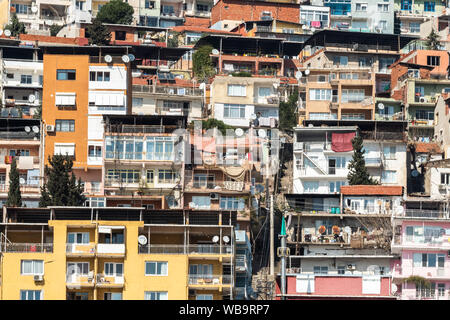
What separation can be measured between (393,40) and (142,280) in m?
59.5

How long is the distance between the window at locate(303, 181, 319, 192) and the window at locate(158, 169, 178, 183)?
11.5 m

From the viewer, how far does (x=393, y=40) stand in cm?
10306

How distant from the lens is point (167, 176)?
68.2 m

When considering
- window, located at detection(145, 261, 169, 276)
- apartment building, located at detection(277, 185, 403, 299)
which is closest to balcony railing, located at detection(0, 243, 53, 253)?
window, located at detection(145, 261, 169, 276)

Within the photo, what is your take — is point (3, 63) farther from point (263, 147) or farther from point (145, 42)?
point (263, 147)

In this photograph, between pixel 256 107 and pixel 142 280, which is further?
pixel 256 107

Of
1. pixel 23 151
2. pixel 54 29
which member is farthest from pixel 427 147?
pixel 54 29

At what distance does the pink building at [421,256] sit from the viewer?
5778cm

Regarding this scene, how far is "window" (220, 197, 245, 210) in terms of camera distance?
66.0m

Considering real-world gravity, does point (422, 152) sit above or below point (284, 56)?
below

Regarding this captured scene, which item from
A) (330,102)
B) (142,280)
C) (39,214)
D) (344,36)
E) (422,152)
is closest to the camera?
(142,280)

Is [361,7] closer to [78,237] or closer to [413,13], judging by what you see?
[413,13]

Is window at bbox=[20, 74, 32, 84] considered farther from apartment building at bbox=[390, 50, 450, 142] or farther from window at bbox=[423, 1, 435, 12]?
window at bbox=[423, 1, 435, 12]

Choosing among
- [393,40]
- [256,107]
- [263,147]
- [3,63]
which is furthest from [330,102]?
[3,63]
